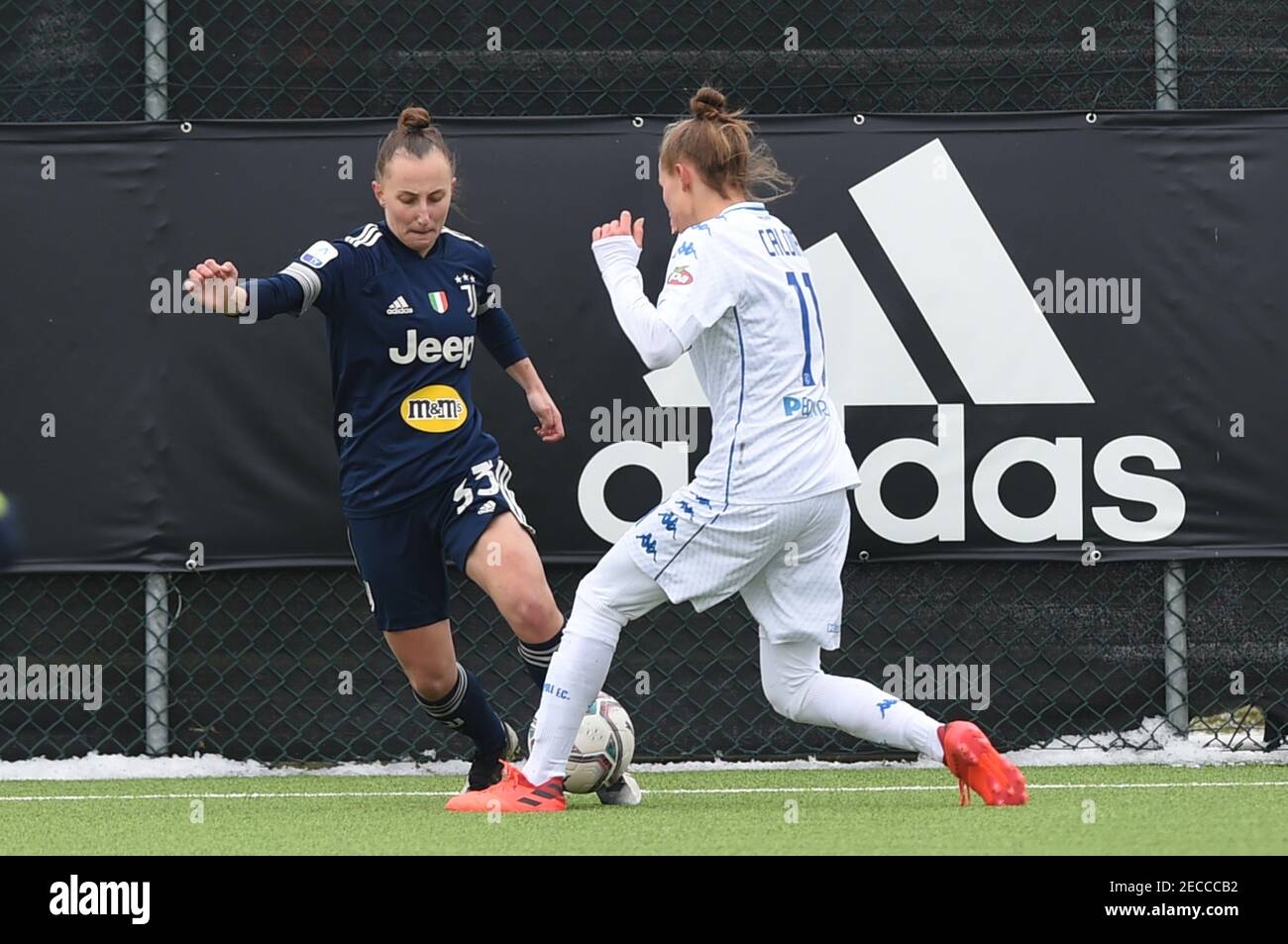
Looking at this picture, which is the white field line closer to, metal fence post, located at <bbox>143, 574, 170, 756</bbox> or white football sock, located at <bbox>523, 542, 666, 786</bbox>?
metal fence post, located at <bbox>143, 574, 170, 756</bbox>

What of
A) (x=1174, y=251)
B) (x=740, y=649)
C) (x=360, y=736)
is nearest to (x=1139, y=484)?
(x=1174, y=251)

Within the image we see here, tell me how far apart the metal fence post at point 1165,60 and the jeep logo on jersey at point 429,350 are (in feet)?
9.20

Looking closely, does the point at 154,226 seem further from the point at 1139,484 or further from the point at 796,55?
the point at 1139,484

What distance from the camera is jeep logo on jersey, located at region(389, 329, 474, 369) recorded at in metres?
5.03

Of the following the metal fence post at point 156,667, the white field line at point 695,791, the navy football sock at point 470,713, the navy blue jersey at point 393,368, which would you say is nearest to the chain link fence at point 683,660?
the metal fence post at point 156,667

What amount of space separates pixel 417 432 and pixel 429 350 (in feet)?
0.80

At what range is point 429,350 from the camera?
505cm

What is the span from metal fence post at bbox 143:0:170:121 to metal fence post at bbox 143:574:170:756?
1670 mm

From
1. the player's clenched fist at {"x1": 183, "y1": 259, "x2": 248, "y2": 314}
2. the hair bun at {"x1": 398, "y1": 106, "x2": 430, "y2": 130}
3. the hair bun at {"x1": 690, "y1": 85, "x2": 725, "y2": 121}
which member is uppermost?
the hair bun at {"x1": 398, "y1": 106, "x2": 430, "y2": 130}

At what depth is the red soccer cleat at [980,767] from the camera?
449 centimetres

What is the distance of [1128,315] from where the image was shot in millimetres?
6148

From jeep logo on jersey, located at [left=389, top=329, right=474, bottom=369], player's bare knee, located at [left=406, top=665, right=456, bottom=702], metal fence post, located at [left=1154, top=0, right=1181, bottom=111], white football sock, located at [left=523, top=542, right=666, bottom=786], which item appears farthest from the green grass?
metal fence post, located at [left=1154, top=0, right=1181, bottom=111]

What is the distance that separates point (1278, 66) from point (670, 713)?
3203mm

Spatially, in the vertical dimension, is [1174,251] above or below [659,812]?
above
